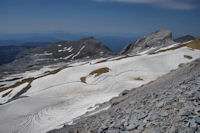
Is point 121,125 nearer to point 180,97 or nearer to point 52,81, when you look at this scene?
point 180,97

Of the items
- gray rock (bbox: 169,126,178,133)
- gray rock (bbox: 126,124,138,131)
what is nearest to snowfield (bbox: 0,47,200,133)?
gray rock (bbox: 126,124,138,131)

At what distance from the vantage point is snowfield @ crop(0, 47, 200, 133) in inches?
987

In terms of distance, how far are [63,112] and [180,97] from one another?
22.3m

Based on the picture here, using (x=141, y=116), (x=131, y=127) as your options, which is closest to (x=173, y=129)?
(x=131, y=127)

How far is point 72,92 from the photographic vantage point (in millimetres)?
40344

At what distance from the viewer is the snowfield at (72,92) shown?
25064 millimetres

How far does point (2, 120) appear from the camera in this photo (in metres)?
24.9

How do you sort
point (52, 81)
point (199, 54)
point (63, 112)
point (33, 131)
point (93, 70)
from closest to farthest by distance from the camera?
point (33, 131) → point (63, 112) → point (52, 81) → point (93, 70) → point (199, 54)

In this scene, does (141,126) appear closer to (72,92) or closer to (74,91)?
(72,92)

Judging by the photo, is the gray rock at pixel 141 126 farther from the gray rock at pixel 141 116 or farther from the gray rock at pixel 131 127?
the gray rock at pixel 141 116

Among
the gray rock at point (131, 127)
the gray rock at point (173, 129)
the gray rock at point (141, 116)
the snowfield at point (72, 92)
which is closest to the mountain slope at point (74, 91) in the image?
the snowfield at point (72, 92)

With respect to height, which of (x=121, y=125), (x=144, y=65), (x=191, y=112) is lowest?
(x=144, y=65)

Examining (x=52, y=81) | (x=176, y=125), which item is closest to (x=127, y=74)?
(x=52, y=81)

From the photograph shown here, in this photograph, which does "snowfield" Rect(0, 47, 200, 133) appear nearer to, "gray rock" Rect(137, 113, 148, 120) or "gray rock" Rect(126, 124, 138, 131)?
"gray rock" Rect(137, 113, 148, 120)
